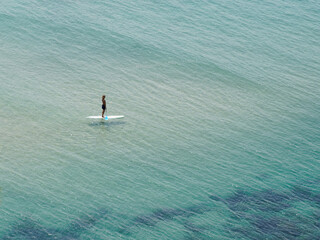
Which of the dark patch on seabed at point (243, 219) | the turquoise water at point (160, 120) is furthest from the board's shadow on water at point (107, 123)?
the dark patch on seabed at point (243, 219)

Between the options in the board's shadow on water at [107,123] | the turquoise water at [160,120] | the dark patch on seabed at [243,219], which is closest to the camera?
the dark patch on seabed at [243,219]

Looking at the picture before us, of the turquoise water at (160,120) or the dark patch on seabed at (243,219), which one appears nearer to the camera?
the dark patch on seabed at (243,219)

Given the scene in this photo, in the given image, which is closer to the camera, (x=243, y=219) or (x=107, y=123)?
(x=243, y=219)

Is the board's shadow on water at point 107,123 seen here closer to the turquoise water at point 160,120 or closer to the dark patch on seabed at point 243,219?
the turquoise water at point 160,120

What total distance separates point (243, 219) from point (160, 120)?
2244 cm

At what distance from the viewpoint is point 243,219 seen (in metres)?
52.6

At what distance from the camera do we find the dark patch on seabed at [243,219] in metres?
48.6

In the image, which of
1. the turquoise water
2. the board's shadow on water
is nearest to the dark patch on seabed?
the turquoise water

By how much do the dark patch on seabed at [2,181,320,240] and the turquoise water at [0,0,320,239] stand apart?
16cm

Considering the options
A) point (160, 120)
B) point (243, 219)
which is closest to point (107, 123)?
point (160, 120)

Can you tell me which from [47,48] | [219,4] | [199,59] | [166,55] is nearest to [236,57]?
[199,59]

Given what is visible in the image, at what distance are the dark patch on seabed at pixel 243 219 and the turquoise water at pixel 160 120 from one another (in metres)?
Answer: 0.16

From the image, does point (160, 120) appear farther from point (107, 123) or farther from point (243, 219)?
point (243, 219)

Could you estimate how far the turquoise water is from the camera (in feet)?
171
